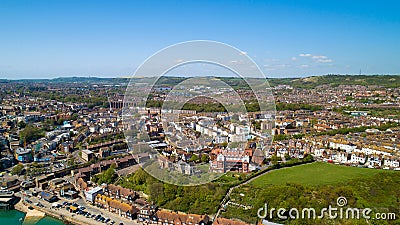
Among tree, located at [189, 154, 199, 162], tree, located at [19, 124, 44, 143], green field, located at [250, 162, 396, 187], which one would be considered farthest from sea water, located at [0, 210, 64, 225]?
tree, located at [19, 124, 44, 143]

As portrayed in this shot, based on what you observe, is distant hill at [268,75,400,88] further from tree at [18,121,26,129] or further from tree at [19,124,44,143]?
tree at [19,124,44,143]

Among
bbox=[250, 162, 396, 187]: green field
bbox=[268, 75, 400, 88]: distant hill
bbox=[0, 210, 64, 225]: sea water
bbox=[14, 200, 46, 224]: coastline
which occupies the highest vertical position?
bbox=[268, 75, 400, 88]: distant hill

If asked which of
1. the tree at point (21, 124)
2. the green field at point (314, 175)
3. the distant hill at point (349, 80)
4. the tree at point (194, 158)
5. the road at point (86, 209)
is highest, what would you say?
the distant hill at point (349, 80)

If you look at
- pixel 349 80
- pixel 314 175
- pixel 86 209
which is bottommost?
pixel 86 209

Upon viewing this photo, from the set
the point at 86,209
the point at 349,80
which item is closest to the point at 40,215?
the point at 86,209

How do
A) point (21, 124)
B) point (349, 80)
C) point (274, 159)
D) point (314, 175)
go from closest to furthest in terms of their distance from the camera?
point (314, 175) < point (274, 159) < point (21, 124) < point (349, 80)

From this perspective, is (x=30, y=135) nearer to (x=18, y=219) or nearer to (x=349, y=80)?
(x=18, y=219)

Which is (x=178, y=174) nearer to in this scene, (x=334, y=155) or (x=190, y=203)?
(x=190, y=203)

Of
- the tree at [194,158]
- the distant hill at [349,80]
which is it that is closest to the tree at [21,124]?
the tree at [194,158]

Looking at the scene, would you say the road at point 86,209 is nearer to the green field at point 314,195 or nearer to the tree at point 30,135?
the green field at point 314,195
